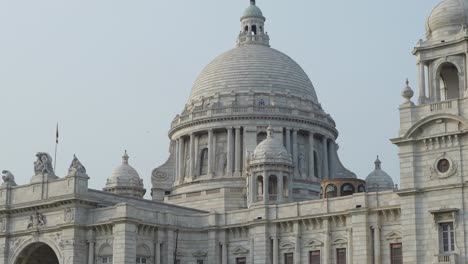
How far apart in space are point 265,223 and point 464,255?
23089 mm

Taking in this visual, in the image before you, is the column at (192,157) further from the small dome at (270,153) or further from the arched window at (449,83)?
the arched window at (449,83)

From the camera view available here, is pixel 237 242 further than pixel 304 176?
No

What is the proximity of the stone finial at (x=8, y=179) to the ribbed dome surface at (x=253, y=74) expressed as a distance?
3011cm

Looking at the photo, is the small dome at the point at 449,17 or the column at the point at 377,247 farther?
the column at the point at 377,247

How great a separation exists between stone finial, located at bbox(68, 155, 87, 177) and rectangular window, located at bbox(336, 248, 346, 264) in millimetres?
23967

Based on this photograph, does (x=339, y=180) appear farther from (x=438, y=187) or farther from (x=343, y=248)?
(x=438, y=187)

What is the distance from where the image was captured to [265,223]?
86000mm

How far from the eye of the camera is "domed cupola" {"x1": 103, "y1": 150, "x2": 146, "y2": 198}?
116m

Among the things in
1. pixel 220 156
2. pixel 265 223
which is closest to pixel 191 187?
pixel 220 156

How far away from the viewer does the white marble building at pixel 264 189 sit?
70.0 m

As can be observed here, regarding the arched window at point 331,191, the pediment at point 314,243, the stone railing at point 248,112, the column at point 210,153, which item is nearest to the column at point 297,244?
→ the pediment at point 314,243

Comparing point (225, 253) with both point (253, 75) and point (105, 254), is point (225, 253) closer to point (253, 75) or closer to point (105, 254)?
point (105, 254)

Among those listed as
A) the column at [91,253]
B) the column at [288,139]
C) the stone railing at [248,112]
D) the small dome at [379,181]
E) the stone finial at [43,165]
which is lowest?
the column at [91,253]

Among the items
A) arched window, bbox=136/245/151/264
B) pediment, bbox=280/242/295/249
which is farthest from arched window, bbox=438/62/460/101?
arched window, bbox=136/245/151/264
